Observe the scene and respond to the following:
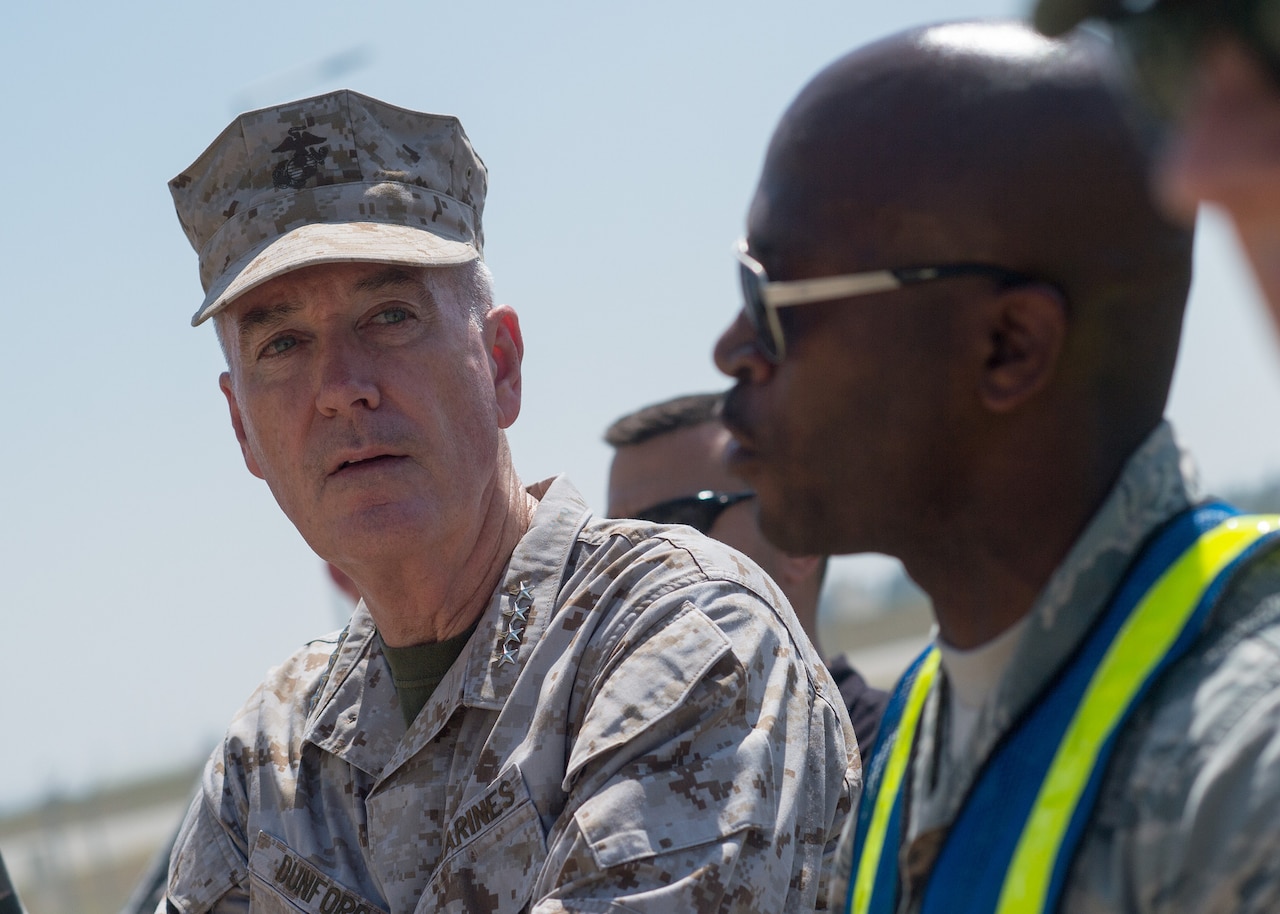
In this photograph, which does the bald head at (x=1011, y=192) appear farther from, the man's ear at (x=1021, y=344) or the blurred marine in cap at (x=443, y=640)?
the blurred marine in cap at (x=443, y=640)

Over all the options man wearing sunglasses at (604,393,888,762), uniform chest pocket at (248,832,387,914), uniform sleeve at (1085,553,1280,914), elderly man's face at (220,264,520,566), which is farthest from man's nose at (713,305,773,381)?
man wearing sunglasses at (604,393,888,762)

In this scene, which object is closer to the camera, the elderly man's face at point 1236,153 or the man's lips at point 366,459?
the elderly man's face at point 1236,153

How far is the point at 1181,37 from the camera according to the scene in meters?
0.93

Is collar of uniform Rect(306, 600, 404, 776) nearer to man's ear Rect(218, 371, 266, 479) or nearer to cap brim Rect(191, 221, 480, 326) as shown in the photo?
man's ear Rect(218, 371, 266, 479)

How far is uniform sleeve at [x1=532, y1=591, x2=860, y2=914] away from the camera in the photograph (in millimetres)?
2275

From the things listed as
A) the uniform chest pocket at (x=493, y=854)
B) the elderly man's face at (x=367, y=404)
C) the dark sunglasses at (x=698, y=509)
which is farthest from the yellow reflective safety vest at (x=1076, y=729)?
the dark sunglasses at (x=698, y=509)

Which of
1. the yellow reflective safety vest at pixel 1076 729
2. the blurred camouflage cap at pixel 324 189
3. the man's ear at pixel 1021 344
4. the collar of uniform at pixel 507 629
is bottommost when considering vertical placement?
the collar of uniform at pixel 507 629

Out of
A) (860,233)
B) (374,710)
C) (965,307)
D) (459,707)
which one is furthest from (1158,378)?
(374,710)

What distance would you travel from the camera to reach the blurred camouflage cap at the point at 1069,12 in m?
1.02

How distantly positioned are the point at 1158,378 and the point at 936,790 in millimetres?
508

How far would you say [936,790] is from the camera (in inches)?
64.7

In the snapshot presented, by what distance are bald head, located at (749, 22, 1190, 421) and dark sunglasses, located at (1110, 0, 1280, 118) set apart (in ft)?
1.68

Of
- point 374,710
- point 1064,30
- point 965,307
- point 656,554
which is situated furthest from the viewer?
point 374,710

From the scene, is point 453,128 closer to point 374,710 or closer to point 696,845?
point 374,710
